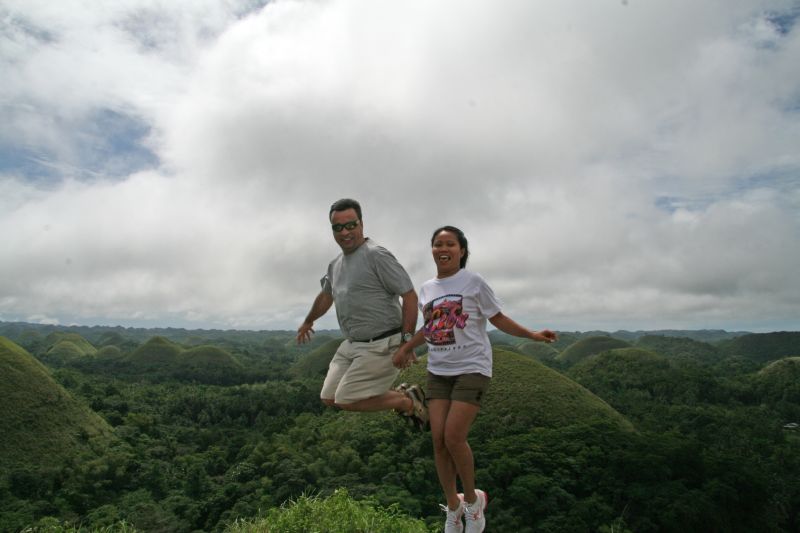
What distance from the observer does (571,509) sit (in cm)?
1859

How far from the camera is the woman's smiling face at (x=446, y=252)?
3676 mm

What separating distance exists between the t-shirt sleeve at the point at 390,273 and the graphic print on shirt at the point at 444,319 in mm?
313

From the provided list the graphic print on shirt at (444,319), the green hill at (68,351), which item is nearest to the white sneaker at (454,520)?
the graphic print on shirt at (444,319)

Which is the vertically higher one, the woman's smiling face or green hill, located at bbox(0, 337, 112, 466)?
the woman's smiling face

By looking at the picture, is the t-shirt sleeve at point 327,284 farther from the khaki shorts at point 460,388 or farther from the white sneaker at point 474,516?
the white sneaker at point 474,516

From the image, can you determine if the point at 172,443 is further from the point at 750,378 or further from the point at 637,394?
the point at 750,378

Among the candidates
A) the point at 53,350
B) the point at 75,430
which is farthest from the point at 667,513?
the point at 53,350

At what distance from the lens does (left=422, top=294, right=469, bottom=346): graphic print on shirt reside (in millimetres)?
3480

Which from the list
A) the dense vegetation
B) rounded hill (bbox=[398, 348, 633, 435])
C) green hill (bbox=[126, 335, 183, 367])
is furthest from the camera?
green hill (bbox=[126, 335, 183, 367])

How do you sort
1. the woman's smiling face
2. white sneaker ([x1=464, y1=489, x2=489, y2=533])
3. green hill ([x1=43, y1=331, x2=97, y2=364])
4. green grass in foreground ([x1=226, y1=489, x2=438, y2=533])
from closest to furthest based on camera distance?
white sneaker ([x1=464, y1=489, x2=489, y2=533]), the woman's smiling face, green grass in foreground ([x1=226, y1=489, x2=438, y2=533]), green hill ([x1=43, y1=331, x2=97, y2=364])

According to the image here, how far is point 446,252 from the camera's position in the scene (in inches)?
144

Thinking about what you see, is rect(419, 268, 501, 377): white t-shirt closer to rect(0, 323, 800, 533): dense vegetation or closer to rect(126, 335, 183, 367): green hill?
rect(0, 323, 800, 533): dense vegetation

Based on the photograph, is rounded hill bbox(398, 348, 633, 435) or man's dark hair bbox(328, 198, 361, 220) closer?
man's dark hair bbox(328, 198, 361, 220)

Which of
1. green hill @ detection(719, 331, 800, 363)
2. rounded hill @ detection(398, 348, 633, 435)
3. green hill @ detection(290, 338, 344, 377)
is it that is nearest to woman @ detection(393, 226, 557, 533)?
rounded hill @ detection(398, 348, 633, 435)
